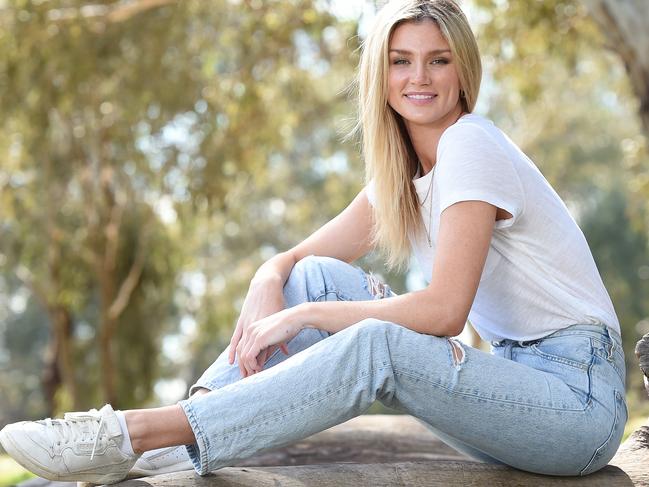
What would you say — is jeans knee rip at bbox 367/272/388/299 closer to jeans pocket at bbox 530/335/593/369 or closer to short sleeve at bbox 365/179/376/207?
short sleeve at bbox 365/179/376/207

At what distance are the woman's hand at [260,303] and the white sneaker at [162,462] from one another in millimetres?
299

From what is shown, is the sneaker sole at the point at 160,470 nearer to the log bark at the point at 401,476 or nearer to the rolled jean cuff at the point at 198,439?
the log bark at the point at 401,476

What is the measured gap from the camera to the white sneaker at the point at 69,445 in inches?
79.7

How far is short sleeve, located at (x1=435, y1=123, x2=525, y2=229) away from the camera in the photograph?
213cm

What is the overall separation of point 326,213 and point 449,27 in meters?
14.0

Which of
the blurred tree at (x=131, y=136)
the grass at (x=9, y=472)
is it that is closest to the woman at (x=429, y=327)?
the grass at (x=9, y=472)

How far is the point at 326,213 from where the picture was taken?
16.3 metres

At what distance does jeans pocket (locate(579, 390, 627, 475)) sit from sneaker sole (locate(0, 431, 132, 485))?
3.50 feet

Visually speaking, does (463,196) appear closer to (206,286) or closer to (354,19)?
(354,19)

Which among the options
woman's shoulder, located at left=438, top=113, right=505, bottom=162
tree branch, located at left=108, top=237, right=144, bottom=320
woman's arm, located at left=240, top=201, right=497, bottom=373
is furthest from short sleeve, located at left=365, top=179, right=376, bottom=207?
tree branch, located at left=108, top=237, right=144, bottom=320

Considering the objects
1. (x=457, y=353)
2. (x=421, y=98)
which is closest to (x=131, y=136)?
(x=421, y=98)

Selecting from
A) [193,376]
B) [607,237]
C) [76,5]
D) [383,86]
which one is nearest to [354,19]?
[76,5]

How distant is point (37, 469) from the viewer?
2.04 m

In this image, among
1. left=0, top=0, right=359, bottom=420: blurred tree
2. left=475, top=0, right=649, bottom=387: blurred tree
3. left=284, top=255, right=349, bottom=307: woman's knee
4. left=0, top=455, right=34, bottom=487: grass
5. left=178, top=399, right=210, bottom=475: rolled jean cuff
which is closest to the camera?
left=178, top=399, right=210, bottom=475: rolled jean cuff
